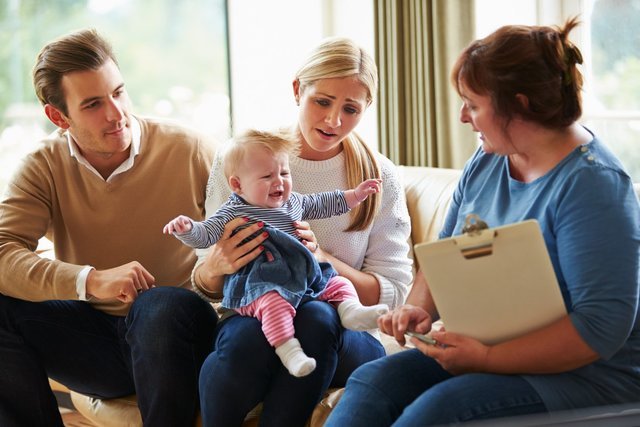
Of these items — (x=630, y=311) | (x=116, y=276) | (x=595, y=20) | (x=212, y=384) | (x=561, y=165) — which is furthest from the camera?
(x=595, y=20)

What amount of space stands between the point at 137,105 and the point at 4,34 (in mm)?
694

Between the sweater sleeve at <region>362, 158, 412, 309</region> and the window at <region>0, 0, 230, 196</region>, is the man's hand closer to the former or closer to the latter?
the sweater sleeve at <region>362, 158, 412, 309</region>

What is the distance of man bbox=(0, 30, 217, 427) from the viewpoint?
7.00ft

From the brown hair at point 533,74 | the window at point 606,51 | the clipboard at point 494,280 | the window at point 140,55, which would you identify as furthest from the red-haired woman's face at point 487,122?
the window at point 140,55

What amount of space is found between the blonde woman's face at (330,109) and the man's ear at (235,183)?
10.8 inches

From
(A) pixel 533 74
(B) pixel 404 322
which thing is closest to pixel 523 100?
(A) pixel 533 74

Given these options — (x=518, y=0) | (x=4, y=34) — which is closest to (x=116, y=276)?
(x=518, y=0)

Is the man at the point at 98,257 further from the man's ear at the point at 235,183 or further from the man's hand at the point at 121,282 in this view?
the man's ear at the point at 235,183

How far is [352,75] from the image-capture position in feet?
7.30

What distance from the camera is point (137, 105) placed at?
4.36 m

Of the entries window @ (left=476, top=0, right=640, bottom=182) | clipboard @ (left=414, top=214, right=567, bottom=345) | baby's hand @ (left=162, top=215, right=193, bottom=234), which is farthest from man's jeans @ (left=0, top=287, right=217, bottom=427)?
window @ (left=476, top=0, right=640, bottom=182)

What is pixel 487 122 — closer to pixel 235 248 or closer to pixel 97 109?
pixel 235 248

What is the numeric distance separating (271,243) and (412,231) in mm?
953

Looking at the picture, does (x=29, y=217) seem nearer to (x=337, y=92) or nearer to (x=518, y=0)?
(x=337, y=92)
